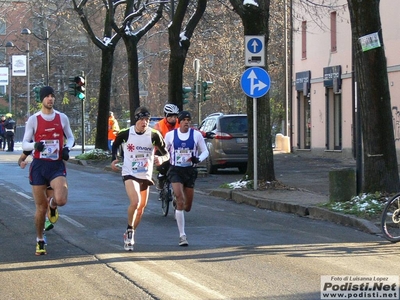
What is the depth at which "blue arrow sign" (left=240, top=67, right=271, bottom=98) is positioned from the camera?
18.7m

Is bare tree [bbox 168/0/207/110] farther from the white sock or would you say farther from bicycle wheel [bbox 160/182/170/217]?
the white sock

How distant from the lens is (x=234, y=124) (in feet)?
84.8

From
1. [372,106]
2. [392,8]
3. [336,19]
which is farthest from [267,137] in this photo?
[336,19]

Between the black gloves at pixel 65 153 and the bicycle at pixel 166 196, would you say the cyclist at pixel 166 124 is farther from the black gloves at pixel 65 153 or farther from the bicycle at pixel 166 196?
the black gloves at pixel 65 153

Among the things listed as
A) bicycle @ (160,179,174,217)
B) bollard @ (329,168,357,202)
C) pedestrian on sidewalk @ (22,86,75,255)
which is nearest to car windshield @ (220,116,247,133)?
bollard @ (329,168,357,202)

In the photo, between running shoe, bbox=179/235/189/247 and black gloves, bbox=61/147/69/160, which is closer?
black gloves, bbox=61/147/69/160

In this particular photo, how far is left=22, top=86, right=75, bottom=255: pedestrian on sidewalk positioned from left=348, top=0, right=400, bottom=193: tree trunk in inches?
227

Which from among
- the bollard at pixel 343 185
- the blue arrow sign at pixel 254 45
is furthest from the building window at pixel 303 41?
the bollard at pixel 343 185

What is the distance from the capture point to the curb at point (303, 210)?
13.3 m

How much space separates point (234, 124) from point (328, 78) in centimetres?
1120

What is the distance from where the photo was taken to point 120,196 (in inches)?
738

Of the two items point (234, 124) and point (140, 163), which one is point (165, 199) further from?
point (234, 124)

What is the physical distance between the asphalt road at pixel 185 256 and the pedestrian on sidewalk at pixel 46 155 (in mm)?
641

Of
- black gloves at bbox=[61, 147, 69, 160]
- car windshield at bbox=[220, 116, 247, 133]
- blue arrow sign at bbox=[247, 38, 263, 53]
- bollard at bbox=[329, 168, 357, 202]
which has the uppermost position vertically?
blue arrow sign at bbox=[247, 38, 263, 53]
